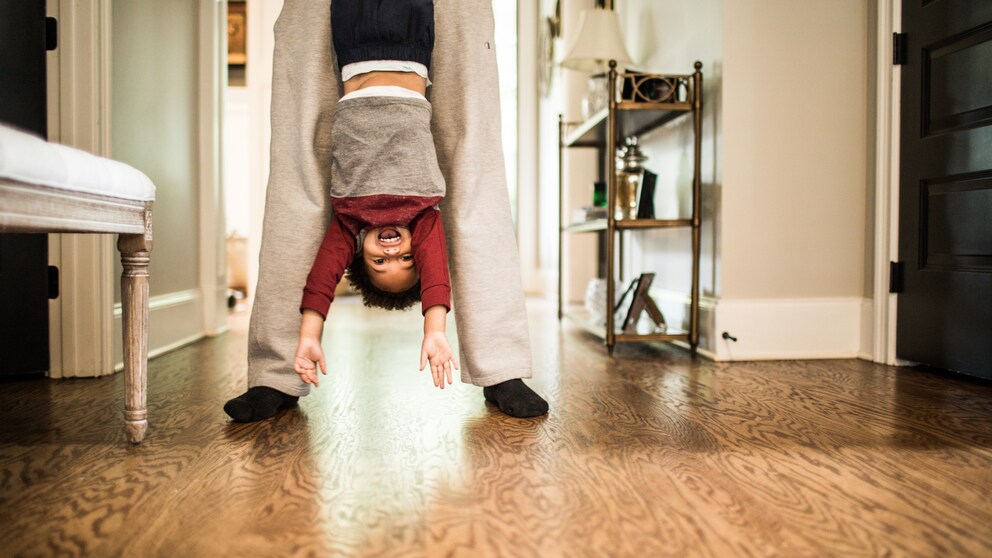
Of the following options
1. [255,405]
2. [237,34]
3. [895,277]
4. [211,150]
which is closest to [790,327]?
[895,277]

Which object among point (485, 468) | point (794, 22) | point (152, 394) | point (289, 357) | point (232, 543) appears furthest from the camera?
point (794, 22)

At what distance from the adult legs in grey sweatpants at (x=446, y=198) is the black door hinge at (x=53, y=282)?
809mm

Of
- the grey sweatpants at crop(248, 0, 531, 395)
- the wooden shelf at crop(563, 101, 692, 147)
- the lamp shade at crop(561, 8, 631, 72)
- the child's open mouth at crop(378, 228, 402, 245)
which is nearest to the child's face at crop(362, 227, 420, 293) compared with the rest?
the child's open mouth at crop(378, 228, 402, 245)

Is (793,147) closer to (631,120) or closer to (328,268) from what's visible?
(631,120)

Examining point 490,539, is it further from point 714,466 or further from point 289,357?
point 289,357

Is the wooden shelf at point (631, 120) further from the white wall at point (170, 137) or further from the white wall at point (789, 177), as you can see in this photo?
the white wall at point (170, 137)

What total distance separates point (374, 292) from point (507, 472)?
0.57m

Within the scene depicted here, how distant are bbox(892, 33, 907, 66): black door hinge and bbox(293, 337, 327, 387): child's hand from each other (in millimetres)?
1982

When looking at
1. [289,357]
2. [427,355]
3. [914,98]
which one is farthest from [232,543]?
[914,98]

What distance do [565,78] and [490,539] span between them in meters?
4.23

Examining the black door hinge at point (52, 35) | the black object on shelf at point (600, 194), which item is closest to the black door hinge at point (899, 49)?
the black object on shelf at point (600, 194)

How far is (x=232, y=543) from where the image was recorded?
790mm

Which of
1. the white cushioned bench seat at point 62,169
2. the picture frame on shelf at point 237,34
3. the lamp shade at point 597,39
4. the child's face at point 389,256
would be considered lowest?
the child's face at point 389,256

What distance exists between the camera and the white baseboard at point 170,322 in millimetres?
2014
